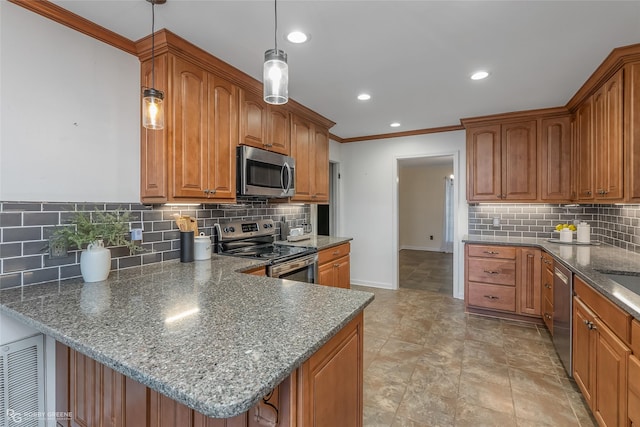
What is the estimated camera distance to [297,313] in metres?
1.20

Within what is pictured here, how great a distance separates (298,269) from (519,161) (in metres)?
2.93

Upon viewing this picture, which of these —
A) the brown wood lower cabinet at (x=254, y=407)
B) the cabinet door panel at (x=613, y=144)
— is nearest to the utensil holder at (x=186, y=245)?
the brown wood lower cabinet at (x=254, y=407)

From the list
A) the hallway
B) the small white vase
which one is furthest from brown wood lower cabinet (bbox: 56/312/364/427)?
the hallway

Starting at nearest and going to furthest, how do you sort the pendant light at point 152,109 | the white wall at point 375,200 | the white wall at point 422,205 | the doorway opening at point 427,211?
the pendant light at point 152,109, the white wall at point 375,200, the doorway opening at point 427,211, the white wall at point 422,205

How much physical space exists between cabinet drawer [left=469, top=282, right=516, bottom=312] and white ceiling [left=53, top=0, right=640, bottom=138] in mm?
2057

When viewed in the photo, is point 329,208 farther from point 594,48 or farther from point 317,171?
point 594,48

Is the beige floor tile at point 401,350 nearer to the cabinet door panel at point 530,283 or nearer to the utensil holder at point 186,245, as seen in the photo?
the cabinet door panel at point 530,283

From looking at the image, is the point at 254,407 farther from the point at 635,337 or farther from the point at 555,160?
the point at 555,160

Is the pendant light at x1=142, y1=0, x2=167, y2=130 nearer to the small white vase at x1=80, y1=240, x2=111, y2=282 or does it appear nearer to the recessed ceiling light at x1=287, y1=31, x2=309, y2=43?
the small white vase at x1=80, y1=240, x2=111, y2=282

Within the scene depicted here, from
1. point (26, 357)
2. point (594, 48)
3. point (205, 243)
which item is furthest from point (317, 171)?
point (26, 357)

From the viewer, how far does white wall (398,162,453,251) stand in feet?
27.5

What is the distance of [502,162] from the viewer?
12.1ft

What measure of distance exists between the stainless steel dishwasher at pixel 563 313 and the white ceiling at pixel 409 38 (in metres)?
1.60

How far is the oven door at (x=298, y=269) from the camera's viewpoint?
8.07ft
